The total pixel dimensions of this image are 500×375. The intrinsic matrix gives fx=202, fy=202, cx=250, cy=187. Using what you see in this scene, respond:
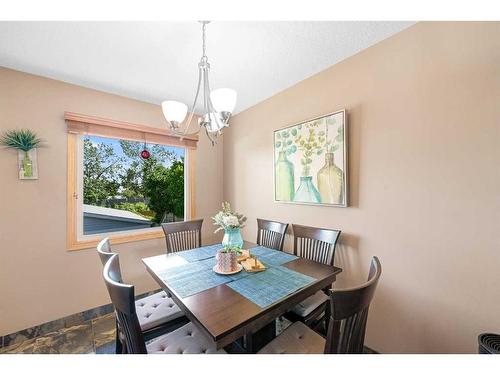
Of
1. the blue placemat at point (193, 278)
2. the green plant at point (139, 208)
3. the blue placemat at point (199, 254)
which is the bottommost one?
the blue placemat at point (193, 278)

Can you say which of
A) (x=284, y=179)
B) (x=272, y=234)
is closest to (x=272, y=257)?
(x=272, y=234)

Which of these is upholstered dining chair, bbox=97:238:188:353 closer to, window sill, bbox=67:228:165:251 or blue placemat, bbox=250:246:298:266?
blue placemat, bbox=250:246:298:266

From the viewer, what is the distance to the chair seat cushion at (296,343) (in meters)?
1.05

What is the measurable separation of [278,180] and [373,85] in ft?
3.80

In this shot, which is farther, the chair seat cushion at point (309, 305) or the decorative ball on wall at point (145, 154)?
the decorative ball on wall at point (145, 154)

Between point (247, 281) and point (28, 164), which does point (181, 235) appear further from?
point (28, 164)

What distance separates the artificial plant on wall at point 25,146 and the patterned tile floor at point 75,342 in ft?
4.70

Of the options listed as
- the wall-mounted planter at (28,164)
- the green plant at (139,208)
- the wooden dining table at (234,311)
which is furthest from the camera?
the green plant at (139,208)

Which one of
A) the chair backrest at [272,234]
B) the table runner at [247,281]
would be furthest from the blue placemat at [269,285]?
the chair backrest at [272,234]

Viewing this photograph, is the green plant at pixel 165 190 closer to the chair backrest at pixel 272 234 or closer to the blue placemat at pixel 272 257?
the chair backrest at pixel 272 234

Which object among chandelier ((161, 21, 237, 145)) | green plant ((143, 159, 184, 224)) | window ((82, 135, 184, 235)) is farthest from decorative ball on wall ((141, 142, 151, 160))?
chandelier ((161, 21, 237, 145))

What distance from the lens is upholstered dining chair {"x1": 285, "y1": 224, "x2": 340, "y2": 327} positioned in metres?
1.40

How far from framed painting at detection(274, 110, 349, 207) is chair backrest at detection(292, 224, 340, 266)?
0.25 metres
